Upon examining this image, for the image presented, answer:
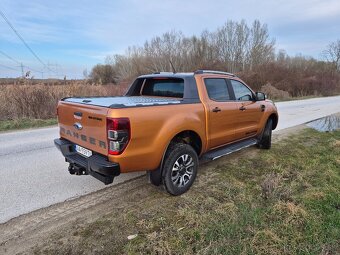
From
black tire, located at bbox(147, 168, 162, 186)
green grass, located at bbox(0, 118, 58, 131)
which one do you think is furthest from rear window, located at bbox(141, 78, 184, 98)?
green grass, located at bbox(0, 118, 58, 131)

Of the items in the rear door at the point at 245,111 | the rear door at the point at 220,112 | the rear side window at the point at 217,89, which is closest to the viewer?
the rear door at the point at 220,112

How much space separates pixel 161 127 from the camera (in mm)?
3711

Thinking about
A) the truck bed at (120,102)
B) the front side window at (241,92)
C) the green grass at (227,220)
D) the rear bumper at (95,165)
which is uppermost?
the front side window at (241,92)

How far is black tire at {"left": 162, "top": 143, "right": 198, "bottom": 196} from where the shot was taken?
12.9ft

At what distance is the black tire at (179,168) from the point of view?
392 centimetres

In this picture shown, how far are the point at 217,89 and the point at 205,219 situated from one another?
2.45m

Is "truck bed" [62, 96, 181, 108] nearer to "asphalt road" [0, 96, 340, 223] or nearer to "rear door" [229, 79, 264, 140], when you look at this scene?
"asphalt road" [0, 96, 340, 223]

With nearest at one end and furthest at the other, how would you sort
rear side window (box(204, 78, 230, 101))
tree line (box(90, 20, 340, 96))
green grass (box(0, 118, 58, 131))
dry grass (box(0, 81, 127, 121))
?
1. rear side window (box(204, 78, 230, 101))
2. green grass (box(0, 118, 58, 131))
3. dry grass (box(0, 81, 127, 121))
4. tree line (box(90, 20, 340, 96))

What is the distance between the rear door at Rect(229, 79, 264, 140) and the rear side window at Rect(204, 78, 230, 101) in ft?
0.94

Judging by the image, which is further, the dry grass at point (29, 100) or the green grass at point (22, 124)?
the dry grass at point (29, 100)

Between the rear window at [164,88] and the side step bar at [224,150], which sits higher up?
the rear window at [164,88]

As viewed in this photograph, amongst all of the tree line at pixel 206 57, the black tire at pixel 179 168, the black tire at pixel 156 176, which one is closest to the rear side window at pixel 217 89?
the black tire at pixel 179 168

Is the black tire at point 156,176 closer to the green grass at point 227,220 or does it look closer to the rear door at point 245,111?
the green grass at point 227,220

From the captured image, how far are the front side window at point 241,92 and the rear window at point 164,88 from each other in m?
1.22
